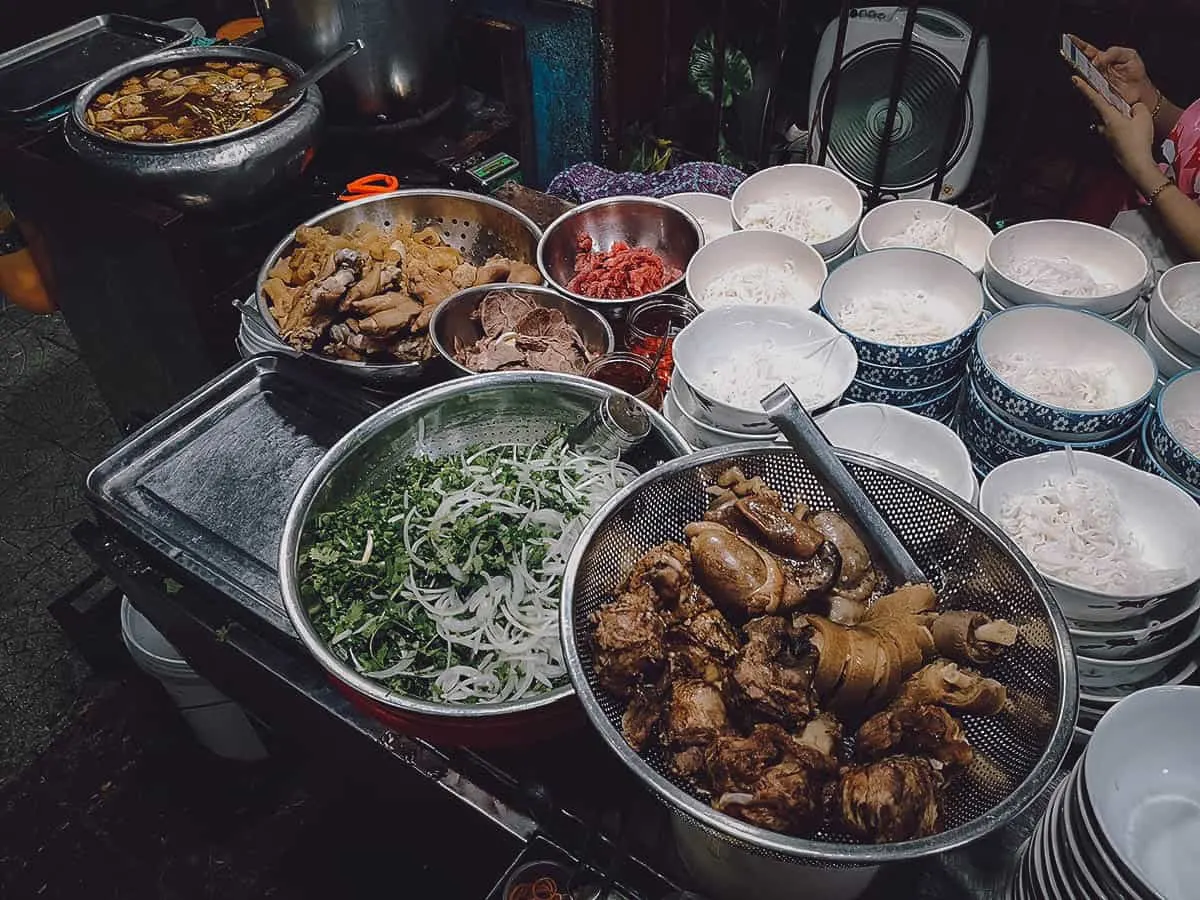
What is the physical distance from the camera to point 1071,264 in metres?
2.92

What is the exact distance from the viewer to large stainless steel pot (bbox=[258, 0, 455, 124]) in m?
3.71

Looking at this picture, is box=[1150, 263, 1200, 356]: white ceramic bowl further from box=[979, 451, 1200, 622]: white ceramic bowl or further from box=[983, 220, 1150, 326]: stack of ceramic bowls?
box=[979, 451, 1200, 622]: white ceramic bowl

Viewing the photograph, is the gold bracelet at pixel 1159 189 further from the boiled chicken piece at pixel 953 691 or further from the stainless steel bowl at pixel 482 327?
the boiled chicken piece at pixel 953 691

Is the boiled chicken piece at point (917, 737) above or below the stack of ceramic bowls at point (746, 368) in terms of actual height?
above

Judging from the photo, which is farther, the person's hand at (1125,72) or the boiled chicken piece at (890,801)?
the person's hand at (1125,72)

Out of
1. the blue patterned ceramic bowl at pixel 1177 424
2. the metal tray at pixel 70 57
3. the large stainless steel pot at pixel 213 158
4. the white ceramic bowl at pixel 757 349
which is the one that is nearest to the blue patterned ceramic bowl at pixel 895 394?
the white ceramic bowl at pixel 757 349

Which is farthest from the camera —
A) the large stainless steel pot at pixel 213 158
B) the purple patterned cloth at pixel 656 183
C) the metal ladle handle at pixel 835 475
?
the purple patterned cloth at pixel 656 183

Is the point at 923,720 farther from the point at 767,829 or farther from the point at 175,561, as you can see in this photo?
the point at 175,561

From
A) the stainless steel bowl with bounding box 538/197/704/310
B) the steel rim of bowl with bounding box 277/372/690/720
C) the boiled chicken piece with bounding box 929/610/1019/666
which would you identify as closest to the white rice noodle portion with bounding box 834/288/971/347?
the stainless steel bowl with bounding box 538/197/704/310

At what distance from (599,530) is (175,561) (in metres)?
1.48

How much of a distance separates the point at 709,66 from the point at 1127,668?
4558 millimetres

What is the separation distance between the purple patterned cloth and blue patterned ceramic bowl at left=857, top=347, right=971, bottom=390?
162 centimetres

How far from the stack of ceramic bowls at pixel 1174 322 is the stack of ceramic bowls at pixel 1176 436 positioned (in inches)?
5.1

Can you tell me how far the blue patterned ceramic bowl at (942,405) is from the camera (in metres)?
2.63
